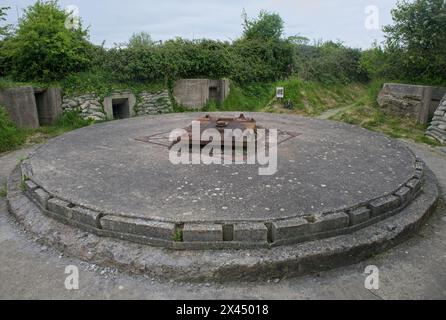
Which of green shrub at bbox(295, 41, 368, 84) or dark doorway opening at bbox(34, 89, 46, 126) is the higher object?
green shrub at bbox(295, 41, 368, 84)

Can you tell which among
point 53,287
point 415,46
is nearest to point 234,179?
point 53,287

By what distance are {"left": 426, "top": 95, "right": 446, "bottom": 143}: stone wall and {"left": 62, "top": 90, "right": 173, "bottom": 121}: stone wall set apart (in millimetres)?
6373

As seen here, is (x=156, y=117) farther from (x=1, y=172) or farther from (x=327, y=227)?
(x=327, y=227)

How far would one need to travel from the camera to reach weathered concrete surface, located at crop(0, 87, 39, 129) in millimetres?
7027

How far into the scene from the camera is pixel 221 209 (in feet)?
9.86

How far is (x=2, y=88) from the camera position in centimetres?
698

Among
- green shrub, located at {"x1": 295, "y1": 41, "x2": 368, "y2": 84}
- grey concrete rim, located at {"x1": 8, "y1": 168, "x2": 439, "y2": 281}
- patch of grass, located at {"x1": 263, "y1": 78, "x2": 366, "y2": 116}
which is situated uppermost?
green shrub, located at {"x1": 295, "y1": 41, "x2": 368, "y2": 84}

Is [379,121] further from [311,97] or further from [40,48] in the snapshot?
[40,48]

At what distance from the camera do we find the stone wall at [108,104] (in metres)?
8.33

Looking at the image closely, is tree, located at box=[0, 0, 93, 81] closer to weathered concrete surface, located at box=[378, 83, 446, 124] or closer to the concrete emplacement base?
the concrete emplacement base

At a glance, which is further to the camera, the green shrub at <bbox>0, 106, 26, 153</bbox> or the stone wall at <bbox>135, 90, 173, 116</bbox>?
the stone wall at <bbox>135, 90, 173, 116</bbox>

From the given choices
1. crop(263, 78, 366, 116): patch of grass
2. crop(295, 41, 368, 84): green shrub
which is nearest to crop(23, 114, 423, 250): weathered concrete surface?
crop(263, 78, 366, 116): patch of grass

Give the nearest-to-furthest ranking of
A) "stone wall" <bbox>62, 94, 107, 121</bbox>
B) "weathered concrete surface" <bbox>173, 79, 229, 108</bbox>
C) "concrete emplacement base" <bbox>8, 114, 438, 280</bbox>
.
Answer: "concrete emplacement base" <bbox>8, 114, 438, 280</bbox> < "stone wall" <bbox>62, 94, 107, 121</bbox> < "weathered concrete surface" <bbox>173, 79, 229, 108</bbox>
